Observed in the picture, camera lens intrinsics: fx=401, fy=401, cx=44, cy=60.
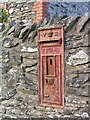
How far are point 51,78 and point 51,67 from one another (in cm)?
14

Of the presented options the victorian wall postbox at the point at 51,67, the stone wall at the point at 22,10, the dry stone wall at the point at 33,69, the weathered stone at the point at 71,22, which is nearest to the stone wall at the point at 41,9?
the stone wall at the point at 22,10

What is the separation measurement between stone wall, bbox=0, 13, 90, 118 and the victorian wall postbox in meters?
0.07

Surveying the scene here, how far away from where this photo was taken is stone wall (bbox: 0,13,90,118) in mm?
4551

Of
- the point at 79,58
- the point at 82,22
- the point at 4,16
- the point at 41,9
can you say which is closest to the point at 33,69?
the point at 79,58

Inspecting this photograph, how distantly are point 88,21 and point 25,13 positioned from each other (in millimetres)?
2540

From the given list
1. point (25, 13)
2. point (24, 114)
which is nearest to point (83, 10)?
point (25, 13)

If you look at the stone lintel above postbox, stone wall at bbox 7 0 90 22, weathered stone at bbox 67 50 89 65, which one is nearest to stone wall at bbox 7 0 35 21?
stone wall at bbox 7 0 90 22

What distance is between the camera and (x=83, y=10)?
749 centimetres

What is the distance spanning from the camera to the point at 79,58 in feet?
15.0

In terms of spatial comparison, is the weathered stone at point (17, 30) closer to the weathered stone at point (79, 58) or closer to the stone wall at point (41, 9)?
the stone wall at point (41, 9)

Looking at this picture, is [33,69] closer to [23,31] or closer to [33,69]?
[33,69]

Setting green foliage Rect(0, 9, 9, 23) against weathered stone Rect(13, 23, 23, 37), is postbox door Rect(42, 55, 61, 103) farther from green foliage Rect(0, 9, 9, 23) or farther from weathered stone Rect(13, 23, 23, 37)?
green foliage Rect(0, 9, 9, 23)

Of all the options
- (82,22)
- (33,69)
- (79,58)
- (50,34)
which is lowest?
(33,69)

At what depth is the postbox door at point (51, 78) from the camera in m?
4.84
